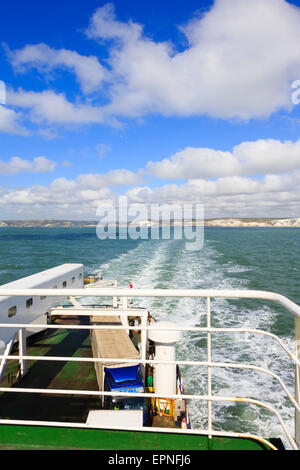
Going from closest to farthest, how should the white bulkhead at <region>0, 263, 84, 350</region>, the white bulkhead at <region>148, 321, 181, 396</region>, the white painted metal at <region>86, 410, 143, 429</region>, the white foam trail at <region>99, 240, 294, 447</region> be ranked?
1. the white painted metal at <region>86, 410, 143, 429</region>
2. the white bulkhead at <region>148, 321, 181, 396</region>
3. the white bulkhead at <region>0, 263, 84, 350</region>
4. the white foam trail at <region>99, 240, 294, 447</region>

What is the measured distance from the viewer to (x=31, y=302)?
8945 mm

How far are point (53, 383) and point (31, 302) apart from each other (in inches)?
112

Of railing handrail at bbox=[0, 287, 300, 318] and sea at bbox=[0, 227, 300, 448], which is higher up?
railing handrail at bbox=[0, 287, 300, 318]

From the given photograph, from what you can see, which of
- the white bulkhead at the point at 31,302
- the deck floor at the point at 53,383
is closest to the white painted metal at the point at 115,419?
the deck floor at the point at 53,383

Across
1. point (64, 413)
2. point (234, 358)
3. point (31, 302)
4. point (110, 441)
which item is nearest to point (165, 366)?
point (64, 413)

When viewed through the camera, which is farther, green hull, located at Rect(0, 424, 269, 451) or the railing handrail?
green hull, located at Rect(0, 424, 269, 451)

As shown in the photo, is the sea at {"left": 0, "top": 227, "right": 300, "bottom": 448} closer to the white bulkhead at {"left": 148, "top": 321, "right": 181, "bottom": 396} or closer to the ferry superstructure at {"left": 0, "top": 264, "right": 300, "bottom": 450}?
the white bulkhead at {"left": 148, "top": 321, "right": 181, "bottom": 396}


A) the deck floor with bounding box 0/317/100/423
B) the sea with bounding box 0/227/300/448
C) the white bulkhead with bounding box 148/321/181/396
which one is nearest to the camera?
the white bulkhead with bounding box 148/321/181/396

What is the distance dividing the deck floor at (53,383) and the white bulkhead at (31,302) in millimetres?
854

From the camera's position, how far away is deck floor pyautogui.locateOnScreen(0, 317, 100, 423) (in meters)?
5.87

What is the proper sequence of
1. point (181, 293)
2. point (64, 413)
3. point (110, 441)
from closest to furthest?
point (181, 293)
point (110, 441)
point (64, 413)

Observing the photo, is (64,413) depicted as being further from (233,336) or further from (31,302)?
(233,336)

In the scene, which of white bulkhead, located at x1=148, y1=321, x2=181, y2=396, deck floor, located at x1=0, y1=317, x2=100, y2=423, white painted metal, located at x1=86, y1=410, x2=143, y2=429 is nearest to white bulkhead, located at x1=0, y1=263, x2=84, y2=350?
deck floor, located at x1=0, y1=317, x2=100, y2=423

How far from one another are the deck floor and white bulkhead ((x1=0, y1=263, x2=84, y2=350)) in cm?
85
